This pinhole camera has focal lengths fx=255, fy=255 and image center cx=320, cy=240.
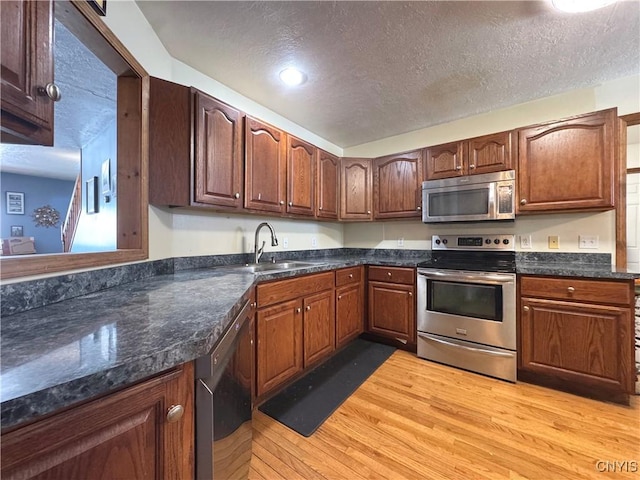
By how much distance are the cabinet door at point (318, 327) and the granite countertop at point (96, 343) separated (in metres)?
1.04

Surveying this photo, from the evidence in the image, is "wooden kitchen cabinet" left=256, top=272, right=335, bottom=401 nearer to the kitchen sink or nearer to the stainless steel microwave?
the kitchen sink

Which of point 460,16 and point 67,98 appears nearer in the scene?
point 460,16

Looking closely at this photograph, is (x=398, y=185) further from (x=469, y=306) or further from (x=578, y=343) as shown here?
(x=578, y=343)

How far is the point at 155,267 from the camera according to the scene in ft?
5.24

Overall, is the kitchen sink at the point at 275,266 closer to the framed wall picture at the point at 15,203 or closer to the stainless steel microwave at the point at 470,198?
the stainless steel microwave at the point at 470,198

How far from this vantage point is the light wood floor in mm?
1233

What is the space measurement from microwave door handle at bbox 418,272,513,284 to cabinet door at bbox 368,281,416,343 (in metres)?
0.27

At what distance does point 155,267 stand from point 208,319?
1113 mm

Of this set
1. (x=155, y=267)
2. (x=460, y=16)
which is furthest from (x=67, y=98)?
(x=460, y=16)

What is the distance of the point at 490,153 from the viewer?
233 cm

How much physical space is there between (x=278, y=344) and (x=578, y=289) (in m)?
2.12

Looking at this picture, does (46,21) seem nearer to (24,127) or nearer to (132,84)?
(24,127)

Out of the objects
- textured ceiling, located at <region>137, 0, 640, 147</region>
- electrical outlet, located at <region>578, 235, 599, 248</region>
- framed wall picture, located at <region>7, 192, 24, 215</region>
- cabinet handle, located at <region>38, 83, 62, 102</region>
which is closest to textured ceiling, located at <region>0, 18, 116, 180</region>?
framed wall picture, located at <region>7, 192, 24, 215</region>

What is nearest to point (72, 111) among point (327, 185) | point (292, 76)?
point (292, 76)
